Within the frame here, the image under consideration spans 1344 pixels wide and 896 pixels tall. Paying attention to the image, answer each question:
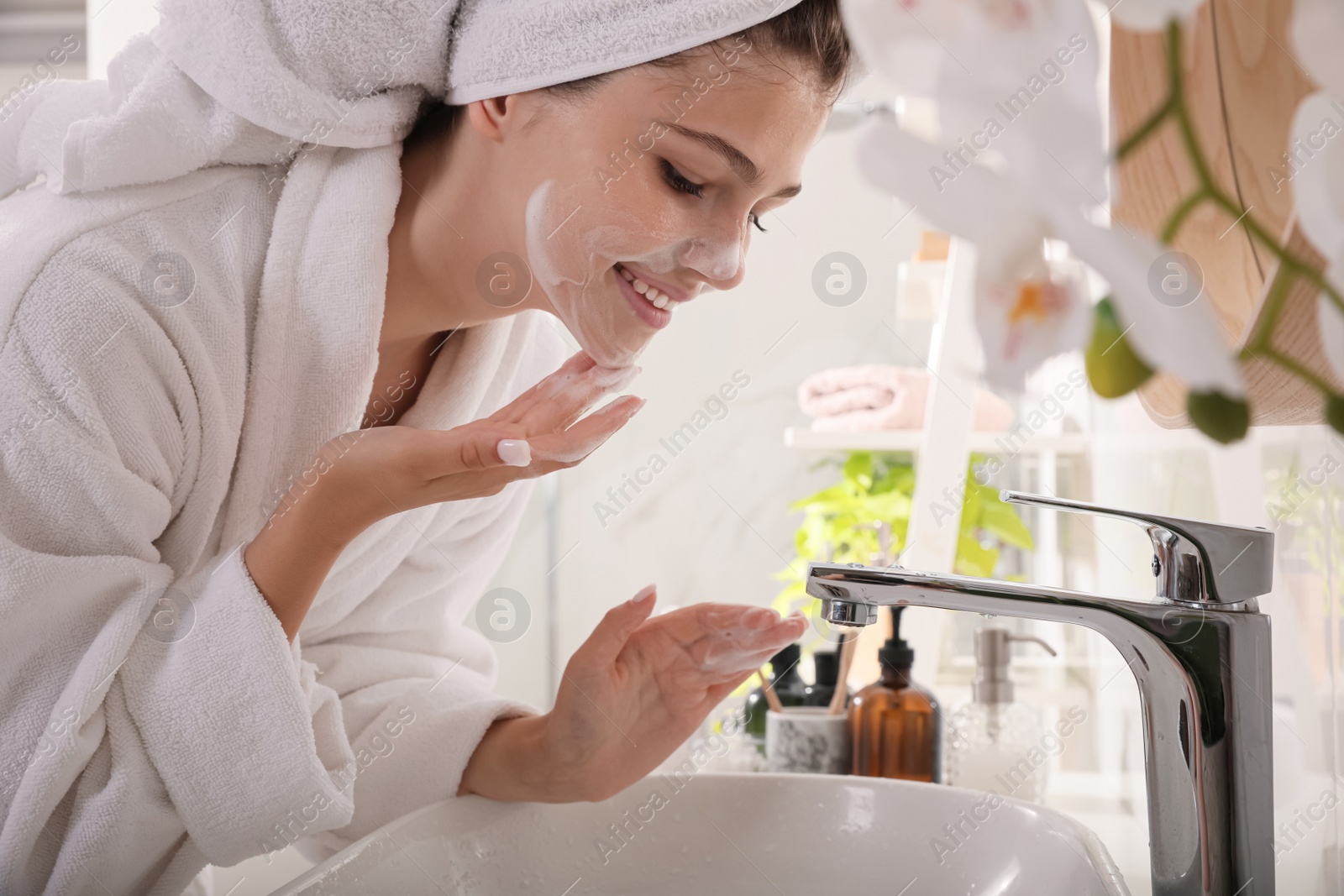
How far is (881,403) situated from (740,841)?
70cm

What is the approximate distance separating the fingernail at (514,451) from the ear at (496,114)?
0.25m

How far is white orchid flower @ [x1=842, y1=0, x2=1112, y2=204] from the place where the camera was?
0.14m

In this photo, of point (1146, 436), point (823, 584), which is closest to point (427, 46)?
point (823, 584)

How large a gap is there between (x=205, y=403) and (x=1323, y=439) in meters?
0.56

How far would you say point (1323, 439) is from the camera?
0.46 meters

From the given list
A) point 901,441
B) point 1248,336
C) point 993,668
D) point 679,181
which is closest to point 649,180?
A: point 679,181

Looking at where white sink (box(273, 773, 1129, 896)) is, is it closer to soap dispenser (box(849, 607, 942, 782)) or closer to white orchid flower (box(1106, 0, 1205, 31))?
soap dispenser (box(849, 607, 942, 782))

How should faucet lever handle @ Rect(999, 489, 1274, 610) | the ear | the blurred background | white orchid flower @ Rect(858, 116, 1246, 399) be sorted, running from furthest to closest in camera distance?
the blurred background
the ear
faucet lever handle @ Rect(999, 489, 1274, 610)
white orchid flower @ Rect(858, 116, 1246, 399)

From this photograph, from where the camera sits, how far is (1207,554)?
17.0 inches

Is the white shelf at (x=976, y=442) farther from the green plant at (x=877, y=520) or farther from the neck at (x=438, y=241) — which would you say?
the neck at (x=438, y=241)

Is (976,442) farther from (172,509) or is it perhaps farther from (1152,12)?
(1152,12)

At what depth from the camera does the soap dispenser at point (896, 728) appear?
0.86 m

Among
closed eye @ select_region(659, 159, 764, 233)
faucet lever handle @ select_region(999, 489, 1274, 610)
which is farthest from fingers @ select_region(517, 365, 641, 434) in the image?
faucet lever handle @ select_region(999, 489, 1274, 610)

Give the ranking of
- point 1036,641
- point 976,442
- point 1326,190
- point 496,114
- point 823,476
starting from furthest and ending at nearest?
point 823,476
point 976,442
point 1036,641
point 496,114
point 1326,190
